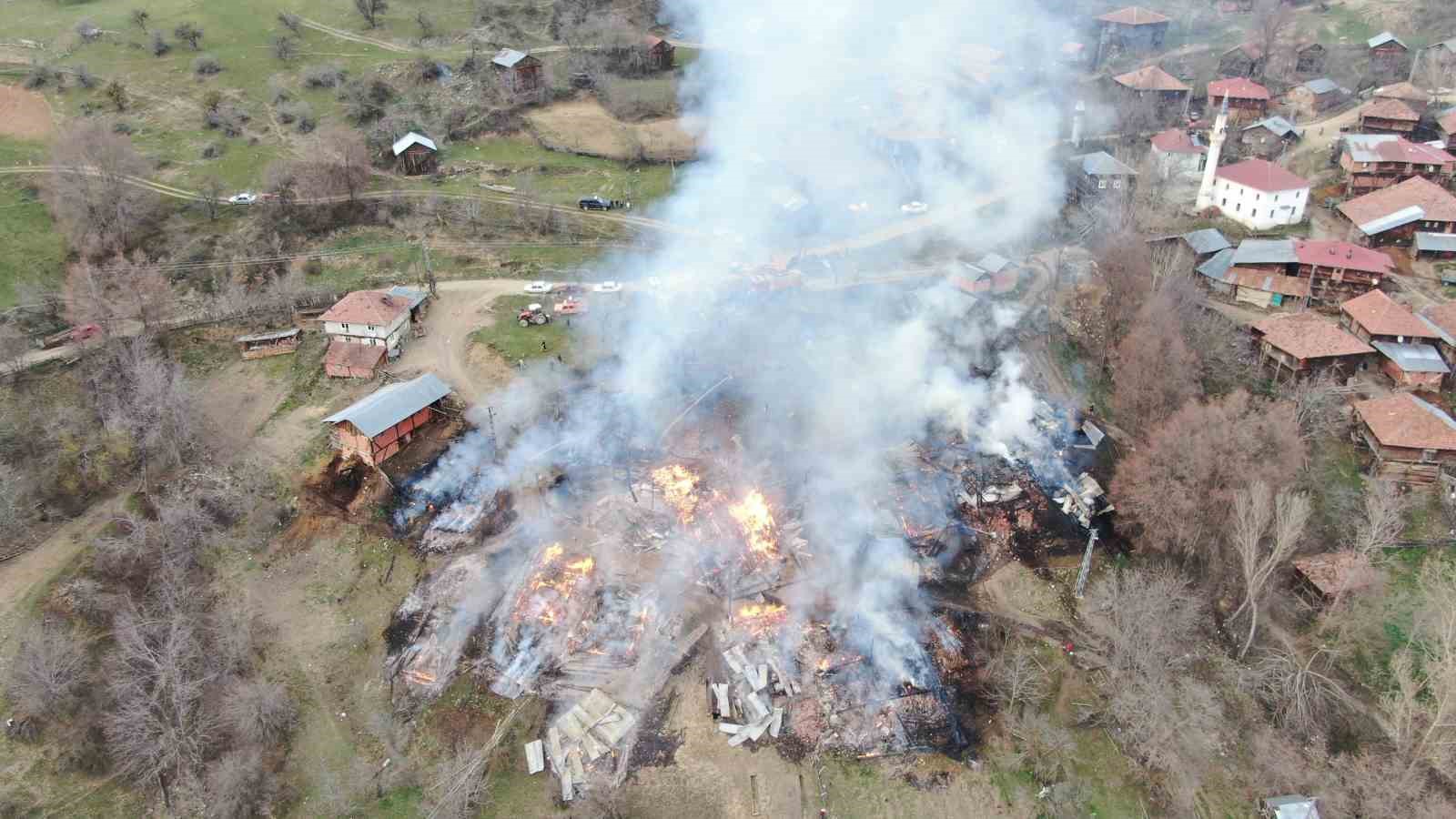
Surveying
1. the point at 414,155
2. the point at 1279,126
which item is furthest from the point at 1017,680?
the point at 414,155

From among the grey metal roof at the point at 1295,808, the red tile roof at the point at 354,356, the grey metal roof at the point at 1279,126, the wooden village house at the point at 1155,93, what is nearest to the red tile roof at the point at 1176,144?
the grey metal roof at the point at 1279,126

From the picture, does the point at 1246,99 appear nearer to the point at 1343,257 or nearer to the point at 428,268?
the point at 1343,257

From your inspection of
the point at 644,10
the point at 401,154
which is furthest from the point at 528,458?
the point at 644,10

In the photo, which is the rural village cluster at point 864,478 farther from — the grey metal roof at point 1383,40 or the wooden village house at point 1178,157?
the grey metal roof at point 1383,40

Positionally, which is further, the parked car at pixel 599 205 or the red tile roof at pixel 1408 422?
the parked car at pixel 599 205

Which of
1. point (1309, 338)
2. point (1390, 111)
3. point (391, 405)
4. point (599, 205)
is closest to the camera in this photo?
point (391, 405)

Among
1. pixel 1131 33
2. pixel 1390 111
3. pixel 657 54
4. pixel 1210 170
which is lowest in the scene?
pixel 1210 170
